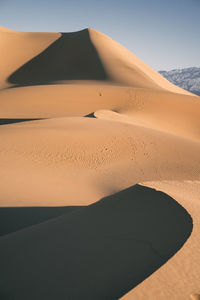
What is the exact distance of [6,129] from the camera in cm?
1039

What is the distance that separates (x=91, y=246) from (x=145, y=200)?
3.89 feet

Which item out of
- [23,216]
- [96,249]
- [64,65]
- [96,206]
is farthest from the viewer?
[64,65]

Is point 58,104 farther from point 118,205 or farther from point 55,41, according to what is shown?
point 55,41

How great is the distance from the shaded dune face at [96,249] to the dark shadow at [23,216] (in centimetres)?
136

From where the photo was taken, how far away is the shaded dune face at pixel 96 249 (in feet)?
8.85

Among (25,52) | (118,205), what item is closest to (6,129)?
(118,205)

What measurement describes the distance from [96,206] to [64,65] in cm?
3083

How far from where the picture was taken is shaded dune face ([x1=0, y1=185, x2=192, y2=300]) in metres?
2.70

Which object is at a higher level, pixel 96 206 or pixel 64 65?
pixel 64 65

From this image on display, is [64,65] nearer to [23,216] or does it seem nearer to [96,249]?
[23,216]

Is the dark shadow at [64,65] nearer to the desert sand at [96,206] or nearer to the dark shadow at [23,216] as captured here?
the desert sand at [96,206]

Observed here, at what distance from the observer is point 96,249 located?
321cm

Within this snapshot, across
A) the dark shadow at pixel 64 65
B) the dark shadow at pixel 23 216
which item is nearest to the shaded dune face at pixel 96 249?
the dark shadow at pixel 23 216

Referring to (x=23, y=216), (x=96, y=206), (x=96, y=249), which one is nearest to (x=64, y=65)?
(x=23, y=216)
